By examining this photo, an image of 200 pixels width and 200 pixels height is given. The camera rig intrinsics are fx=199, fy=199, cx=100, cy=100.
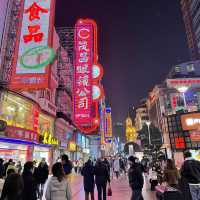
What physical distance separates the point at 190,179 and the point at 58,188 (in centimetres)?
356

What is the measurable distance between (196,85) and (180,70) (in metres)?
16.6

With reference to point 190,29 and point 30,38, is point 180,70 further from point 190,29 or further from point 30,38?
point 30,38

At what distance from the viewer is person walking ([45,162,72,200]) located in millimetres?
3459

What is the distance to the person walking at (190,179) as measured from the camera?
16.2ft

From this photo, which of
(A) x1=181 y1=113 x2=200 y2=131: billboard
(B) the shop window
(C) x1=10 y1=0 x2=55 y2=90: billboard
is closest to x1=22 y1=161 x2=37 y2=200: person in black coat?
(C) x1=10 y1=0 x2=55 y2=90: billboard

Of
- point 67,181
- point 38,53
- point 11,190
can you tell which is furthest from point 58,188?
point 38,53

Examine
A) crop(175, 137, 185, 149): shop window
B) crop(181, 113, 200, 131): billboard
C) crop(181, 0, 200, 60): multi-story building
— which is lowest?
crop(175, 137, 185, 149): shop window

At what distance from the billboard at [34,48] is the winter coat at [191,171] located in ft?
24.7

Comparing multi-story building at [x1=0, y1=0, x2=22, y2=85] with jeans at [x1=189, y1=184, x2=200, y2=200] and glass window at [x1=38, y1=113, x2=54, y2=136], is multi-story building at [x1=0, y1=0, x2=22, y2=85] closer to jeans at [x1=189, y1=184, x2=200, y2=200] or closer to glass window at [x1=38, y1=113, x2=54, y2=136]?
glass window at [x1=38, y1=113, x2=54, y2=136]

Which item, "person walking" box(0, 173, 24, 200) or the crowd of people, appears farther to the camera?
"person walking" box(0, 173, 24, 200)

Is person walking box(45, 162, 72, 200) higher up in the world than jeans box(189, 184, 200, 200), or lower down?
higher up

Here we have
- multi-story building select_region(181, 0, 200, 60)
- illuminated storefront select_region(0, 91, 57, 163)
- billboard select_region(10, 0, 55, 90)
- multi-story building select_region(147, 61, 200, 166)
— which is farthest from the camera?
multi-story building select_region(181, 0, 200, 60)

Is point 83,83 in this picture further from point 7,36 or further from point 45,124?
point 7,36

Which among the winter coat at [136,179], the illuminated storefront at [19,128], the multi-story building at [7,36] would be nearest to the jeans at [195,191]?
the winter coat at [136,179]
